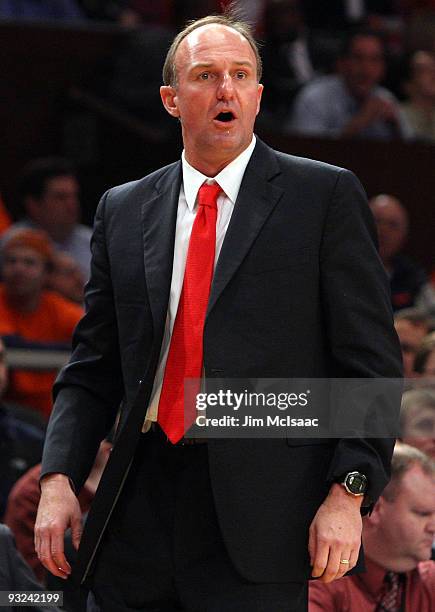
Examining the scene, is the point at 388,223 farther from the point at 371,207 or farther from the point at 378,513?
the point at 378,513

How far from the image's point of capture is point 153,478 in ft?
7.13

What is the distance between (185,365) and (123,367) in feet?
0.47

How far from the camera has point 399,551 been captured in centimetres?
329

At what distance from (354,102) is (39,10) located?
1951 millimetres

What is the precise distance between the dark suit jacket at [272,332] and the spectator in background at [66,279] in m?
3.74

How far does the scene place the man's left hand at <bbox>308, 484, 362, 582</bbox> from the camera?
1.97m

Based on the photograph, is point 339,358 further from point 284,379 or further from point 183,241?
point 183,241

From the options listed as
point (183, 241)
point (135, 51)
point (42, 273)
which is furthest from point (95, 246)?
point (135, 51)

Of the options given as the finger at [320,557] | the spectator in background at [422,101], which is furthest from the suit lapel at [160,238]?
the spectator in background at [422,101]

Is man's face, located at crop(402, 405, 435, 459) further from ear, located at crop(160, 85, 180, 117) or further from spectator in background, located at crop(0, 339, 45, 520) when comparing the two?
ear, located at crop(160, 85, 180, 117)

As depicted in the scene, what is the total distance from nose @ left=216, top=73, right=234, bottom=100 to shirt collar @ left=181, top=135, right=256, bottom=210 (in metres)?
0.12

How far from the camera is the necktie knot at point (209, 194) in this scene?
221 cm

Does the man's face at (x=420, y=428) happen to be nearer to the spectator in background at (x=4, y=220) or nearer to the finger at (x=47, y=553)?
the finger at (x=47, y=553)

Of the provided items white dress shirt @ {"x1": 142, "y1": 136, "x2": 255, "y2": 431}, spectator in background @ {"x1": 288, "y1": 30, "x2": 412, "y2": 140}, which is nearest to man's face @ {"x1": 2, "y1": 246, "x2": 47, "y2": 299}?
spectator in background @ {"x1": 288, "y1": 30, "x2": 412, "y2": 140}
